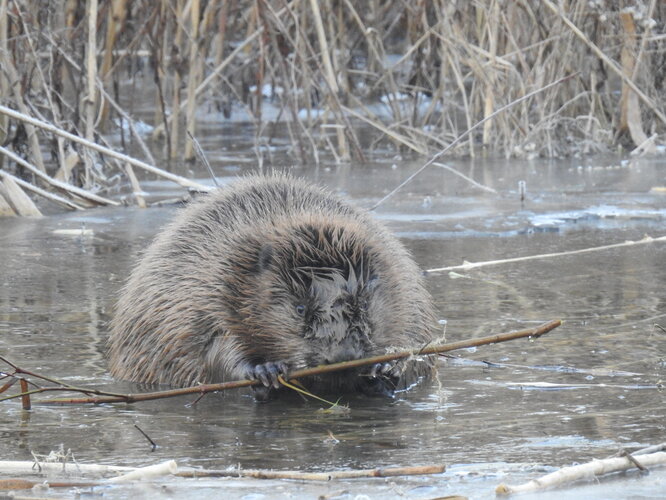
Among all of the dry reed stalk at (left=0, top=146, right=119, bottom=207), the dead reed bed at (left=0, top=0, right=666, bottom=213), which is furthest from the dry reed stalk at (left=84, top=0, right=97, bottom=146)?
the dry reed stalk at (left=0, top=146, right=119, bottom=207)

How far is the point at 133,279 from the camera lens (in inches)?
193

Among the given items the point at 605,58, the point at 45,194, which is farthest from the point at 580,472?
the point at 605,58

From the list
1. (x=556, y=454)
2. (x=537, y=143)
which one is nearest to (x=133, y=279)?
(x=556, y=454)

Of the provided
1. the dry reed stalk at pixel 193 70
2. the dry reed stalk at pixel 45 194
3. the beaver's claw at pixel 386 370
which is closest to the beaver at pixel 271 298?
the beaver's claw at pixel 386 370

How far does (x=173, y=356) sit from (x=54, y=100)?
17.5 feet

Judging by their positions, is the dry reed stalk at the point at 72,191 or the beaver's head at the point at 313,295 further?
the dry reed stalk at the point at 72,191

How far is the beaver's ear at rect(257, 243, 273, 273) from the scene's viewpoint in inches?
164

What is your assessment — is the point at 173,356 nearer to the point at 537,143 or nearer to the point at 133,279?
the point at 133,279

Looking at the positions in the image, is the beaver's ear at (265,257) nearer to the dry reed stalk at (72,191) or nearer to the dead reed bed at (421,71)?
the dry reed stalk at (72,191)

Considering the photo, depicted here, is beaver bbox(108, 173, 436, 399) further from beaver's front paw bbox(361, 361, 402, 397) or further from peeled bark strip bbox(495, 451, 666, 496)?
peeled bark strip bbox(495, 451, 666, 496)

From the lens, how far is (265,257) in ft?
13.7

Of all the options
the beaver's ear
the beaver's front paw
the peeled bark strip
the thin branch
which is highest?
the beaver's ear

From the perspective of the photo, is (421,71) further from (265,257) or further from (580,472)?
(580,472)

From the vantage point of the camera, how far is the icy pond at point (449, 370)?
308cm
